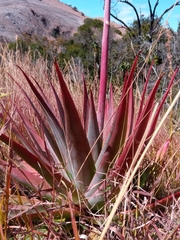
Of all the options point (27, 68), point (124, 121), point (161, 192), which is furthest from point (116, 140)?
point (27, 68)

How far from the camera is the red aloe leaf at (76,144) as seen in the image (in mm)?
1140

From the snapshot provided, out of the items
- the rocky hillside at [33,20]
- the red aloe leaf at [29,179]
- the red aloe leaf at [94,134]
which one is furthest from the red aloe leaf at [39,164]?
the rocky hillside at [33,20]

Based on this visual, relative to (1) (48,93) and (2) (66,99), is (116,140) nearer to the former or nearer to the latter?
(2) (66,99)

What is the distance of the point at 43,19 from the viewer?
30547mm

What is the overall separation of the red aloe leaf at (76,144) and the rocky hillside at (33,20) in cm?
2291

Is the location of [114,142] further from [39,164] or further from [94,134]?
[39,164]

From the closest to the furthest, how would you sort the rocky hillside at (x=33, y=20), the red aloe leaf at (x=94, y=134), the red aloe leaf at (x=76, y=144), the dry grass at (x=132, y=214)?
the dry grass at (x=132, y=214), the red aloe leaf at (x=76, y=144), the red aloe leaf at (x=94, y=134), the rocky hillside at (x=33, y=20)

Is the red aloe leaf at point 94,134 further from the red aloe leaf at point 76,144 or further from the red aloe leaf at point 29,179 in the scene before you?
the red aloe leaf at point 29,179

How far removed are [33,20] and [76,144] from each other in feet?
96.3

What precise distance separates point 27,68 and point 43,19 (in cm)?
2893

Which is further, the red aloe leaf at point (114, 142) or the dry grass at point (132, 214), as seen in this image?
the red aloe leaf at point (114, 142)

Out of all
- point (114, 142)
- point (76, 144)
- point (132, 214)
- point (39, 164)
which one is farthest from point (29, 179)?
point (132, 214)

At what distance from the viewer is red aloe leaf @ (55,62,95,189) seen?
1140 mm

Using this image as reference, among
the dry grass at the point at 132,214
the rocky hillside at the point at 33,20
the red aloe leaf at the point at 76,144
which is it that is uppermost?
the rocky hillside at the point at 33,20
